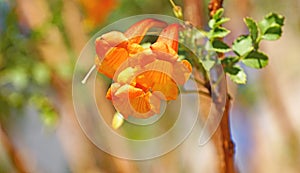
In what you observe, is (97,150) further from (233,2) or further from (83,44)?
(233,2)

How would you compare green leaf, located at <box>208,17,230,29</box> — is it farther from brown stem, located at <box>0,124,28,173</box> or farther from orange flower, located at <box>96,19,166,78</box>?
brown stem, located at <box>0,124,28,173</box>

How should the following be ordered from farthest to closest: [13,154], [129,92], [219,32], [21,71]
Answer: [13,154]
[21,71]
[219,32]
[129,92]

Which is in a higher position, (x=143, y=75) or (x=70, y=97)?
(x=143, y=75)

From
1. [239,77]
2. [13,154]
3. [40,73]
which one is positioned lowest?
[13,154]

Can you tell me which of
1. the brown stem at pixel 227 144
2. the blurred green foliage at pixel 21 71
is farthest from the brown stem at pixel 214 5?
the blurred green foliage at pixel 21 71

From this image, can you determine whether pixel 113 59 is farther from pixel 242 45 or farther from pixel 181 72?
pixel 242 45

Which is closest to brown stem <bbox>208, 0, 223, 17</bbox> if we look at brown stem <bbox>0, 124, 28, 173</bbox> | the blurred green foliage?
the blurred green foliage

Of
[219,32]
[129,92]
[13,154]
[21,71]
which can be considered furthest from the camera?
[13,154]

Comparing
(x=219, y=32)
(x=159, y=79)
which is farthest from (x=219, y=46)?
(x=159, y=79)
